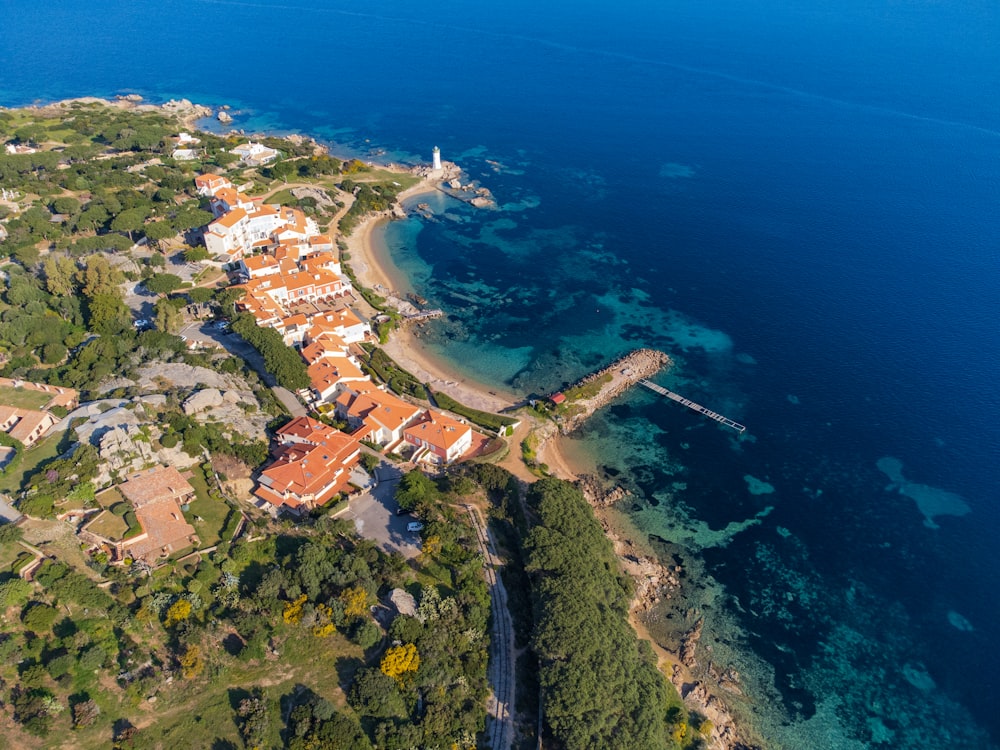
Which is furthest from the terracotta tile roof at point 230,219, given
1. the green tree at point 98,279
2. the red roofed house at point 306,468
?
the red roofed house at point 306,468

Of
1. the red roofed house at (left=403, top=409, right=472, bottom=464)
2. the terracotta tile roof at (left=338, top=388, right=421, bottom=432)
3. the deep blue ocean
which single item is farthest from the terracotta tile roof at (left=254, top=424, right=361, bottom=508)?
the deep blue ocean

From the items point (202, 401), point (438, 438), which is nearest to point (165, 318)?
point (202, 401)

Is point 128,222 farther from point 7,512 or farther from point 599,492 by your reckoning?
point 599,492

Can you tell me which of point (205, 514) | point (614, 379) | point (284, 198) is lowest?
point (284, 198)

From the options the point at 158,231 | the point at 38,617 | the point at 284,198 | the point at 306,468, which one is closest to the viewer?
the point at 38,617

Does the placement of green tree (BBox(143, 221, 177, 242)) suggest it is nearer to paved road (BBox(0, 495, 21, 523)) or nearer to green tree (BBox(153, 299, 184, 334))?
green tree (BBox(153, 299, 184, 334))

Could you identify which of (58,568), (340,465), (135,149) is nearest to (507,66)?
(135,149)

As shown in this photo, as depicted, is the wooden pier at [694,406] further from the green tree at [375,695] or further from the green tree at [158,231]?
the green tree at [158,231]
